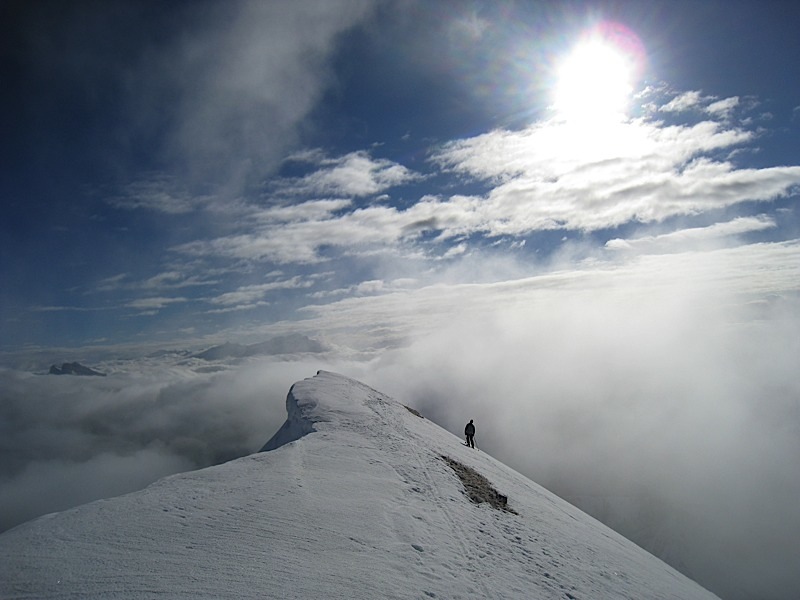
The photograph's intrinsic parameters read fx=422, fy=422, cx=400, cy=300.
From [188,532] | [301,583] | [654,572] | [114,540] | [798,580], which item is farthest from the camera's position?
[798,580]

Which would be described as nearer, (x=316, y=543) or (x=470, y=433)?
(x=316, y=543)

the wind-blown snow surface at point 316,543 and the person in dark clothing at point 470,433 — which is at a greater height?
the person in dark clothing at point 470,433

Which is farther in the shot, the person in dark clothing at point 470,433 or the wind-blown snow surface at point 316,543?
the person in dark clothing at point 470,433

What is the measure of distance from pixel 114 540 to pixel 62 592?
2.34m

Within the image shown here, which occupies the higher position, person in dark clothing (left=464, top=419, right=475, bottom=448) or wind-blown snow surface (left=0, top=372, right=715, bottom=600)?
person in dark clothing (left=464, top=419, right=475, bottom=448)

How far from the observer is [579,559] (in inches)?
633

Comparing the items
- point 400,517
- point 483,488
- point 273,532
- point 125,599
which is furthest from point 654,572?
point 125,599

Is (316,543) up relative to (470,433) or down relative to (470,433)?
down

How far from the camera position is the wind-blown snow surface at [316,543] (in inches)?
376

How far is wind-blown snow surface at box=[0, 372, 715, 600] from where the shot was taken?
9.55m

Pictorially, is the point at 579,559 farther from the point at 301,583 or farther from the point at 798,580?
the point at 798,580

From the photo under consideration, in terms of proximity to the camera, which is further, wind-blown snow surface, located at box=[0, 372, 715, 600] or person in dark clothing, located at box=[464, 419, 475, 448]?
person in dark clothing, located at box=[464, 419, 475, 448]

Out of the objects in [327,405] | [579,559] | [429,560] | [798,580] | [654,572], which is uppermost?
[327,405]

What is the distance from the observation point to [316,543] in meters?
11.9
